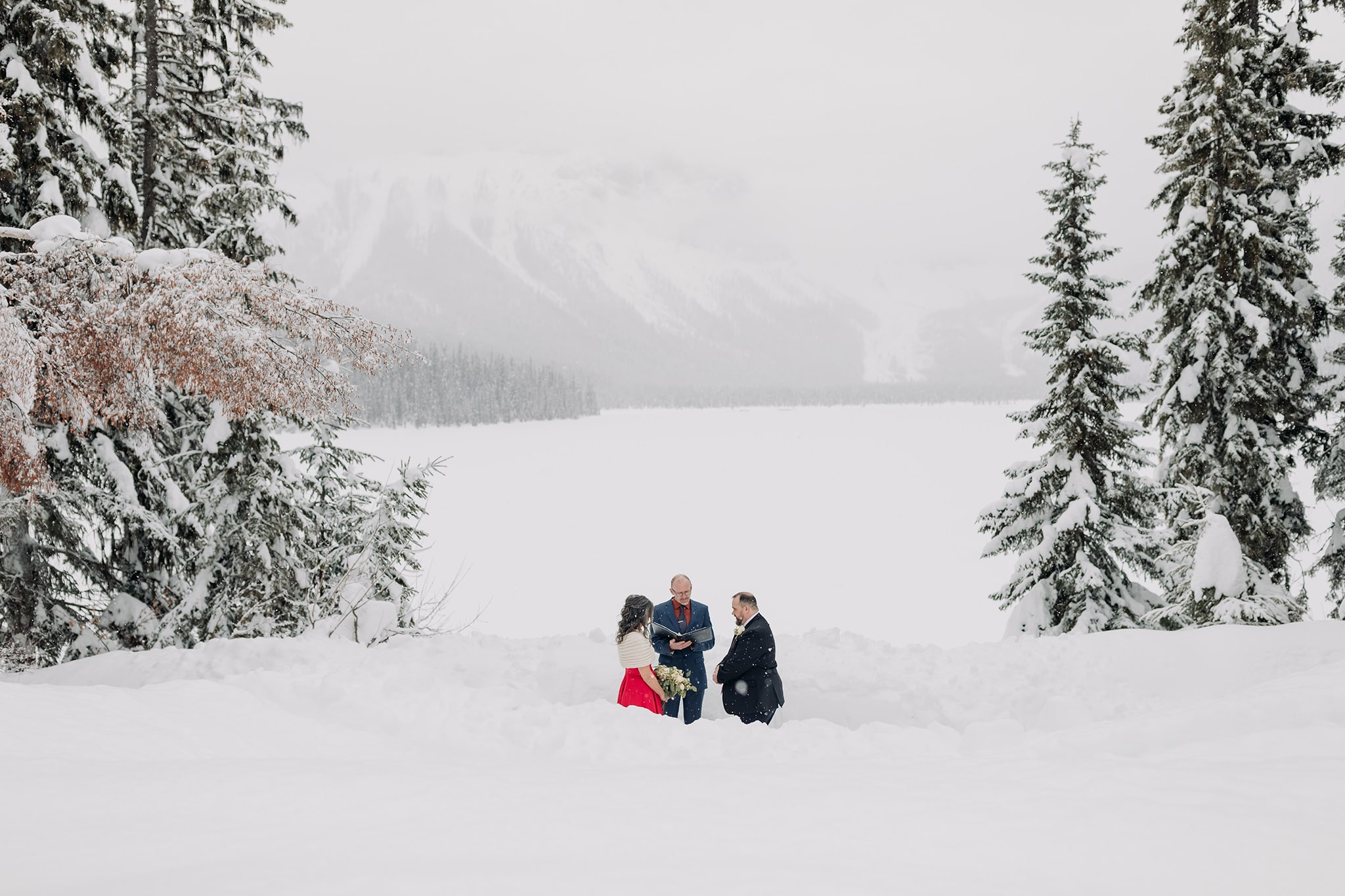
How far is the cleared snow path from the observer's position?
2.94 meters

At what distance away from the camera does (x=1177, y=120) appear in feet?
37.6

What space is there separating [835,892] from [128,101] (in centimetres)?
1324

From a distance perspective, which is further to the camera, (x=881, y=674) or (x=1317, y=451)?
(x=1317, y=451)

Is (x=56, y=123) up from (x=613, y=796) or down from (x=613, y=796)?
up

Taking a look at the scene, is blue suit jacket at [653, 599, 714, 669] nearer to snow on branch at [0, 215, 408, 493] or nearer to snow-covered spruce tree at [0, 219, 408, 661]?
snow-covered spruce tree at [0, 219, 408, 661]

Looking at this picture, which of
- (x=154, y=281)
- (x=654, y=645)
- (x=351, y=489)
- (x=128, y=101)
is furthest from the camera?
(x=351, y=489)

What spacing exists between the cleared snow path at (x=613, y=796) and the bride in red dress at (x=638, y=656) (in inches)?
15.2

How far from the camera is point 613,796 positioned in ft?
12.9

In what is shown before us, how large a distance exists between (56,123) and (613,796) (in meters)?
9.95

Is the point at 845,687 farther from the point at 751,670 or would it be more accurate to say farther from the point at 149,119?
the point at 149,119

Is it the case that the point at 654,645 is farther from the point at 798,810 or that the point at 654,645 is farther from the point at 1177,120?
the point at 1177,120

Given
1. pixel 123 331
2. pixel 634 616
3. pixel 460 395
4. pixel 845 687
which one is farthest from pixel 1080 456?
pixel 460 395

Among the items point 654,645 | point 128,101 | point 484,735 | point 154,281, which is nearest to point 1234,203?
point 654,645

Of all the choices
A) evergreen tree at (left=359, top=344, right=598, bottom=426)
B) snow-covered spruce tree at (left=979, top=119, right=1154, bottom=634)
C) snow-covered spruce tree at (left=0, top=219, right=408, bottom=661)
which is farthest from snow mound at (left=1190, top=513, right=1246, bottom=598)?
evergreen tree at (left=359, top=344, right=598, bottom=426)
